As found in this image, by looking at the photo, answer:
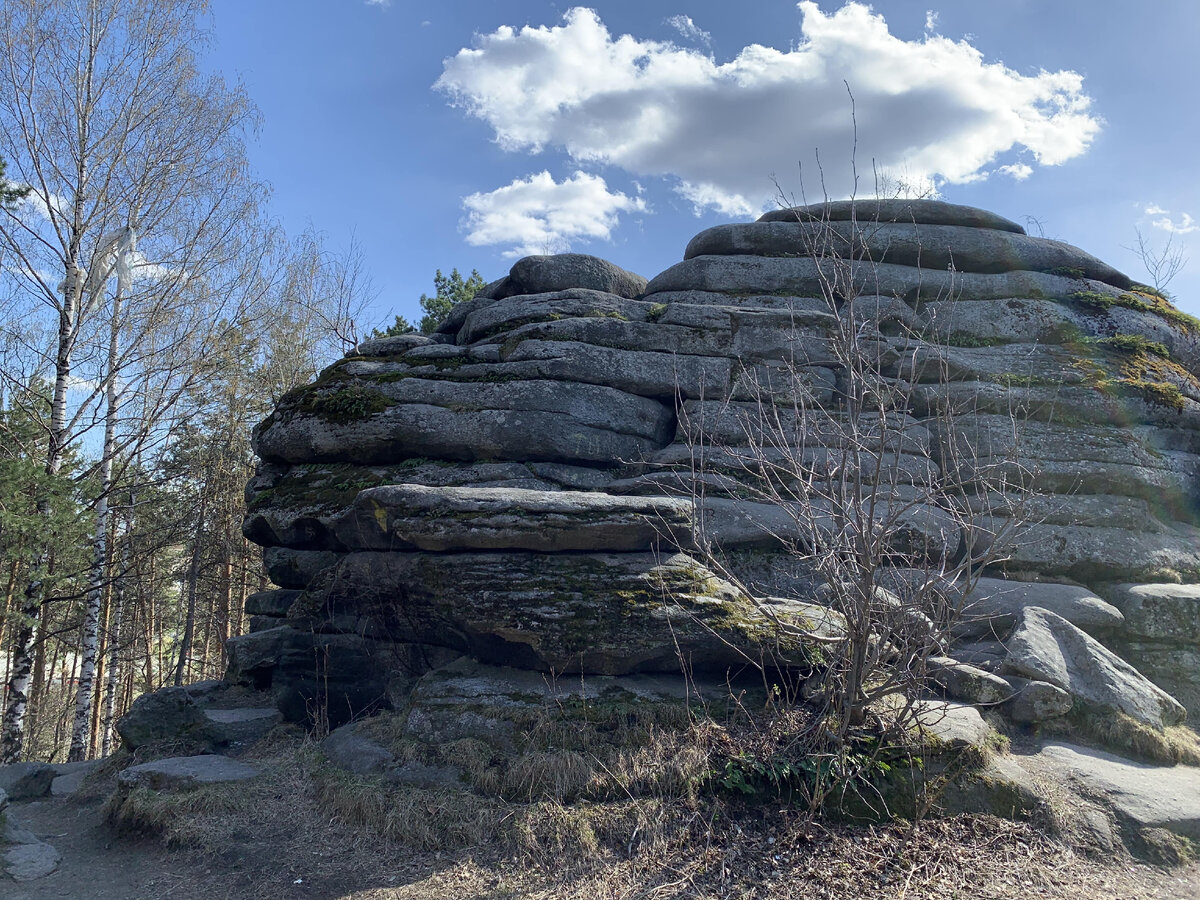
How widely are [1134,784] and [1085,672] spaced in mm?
1779

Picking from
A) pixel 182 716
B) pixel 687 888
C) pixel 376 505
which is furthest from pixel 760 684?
pixel 182 716

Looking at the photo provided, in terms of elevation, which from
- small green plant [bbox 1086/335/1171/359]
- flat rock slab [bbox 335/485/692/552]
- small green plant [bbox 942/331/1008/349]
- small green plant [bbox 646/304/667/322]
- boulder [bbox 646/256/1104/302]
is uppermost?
boulder [bbox 646/256/1104/302]

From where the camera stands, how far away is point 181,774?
816cm

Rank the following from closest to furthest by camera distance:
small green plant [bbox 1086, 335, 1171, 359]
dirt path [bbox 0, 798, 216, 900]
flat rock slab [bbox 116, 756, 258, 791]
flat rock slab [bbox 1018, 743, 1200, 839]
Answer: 1. dirt path [bbox 0, 798, 216, 900]
2. flat rock slab [bbox 1018, 743, 1200, 839]
3. flat rock slab [bbox 116, 756, 258, 791]
4. small green plant [bbox 1086, 335, 1171, 359]

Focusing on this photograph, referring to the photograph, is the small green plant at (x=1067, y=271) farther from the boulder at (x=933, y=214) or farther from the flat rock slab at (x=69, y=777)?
the flat rock slab at (x=69, y=777)

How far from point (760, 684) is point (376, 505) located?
5071 mm

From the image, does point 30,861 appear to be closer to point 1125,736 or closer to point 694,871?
point 694,871

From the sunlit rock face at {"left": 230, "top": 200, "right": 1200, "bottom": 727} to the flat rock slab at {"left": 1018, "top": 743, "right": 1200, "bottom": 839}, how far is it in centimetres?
70

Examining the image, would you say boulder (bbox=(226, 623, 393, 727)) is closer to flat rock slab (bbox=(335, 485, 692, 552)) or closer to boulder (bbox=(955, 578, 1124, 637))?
flat rock slab (bbox=(335, 485, 692, 552))

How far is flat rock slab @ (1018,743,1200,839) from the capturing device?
698 cm

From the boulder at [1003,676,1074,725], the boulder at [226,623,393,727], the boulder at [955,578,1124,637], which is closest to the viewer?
the boulder at [1003,676,1074,725]

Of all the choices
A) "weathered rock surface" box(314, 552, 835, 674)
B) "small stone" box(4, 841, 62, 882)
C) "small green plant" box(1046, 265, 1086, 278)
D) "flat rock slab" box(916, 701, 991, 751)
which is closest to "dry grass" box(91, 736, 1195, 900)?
"flat rock slab" box(916, 701, 991, 751)

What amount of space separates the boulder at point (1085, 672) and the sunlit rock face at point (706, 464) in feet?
0.14

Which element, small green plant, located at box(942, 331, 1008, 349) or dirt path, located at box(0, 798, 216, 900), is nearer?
dirt path, located at box(0, 798, 216, 900)
